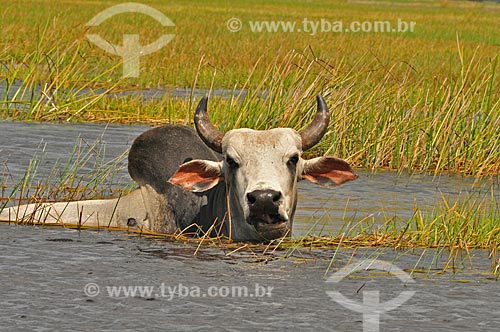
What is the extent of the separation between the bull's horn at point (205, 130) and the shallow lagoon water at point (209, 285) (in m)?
0.73

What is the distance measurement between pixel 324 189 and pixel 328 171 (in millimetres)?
3119

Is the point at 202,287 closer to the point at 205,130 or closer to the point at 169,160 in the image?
the point at 205,130

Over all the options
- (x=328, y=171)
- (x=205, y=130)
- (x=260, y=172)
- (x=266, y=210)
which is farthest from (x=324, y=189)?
(x=266, y=210)

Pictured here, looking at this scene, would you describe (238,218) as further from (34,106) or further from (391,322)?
(34,106)

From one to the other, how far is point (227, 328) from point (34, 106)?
384 inches

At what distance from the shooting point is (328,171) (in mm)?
8648

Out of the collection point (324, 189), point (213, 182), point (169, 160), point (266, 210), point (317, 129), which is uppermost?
point (317, 129)

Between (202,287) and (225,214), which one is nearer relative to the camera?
(202,287)

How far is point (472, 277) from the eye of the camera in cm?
755


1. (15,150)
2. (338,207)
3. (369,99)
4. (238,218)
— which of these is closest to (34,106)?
(15,150)

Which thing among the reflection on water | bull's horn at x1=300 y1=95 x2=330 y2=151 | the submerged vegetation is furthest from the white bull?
the reflection on water

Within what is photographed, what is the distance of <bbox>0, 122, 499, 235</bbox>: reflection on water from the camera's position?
33.3 ft

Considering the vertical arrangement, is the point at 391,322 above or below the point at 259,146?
below

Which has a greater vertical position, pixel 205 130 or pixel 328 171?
pixel 205 130
